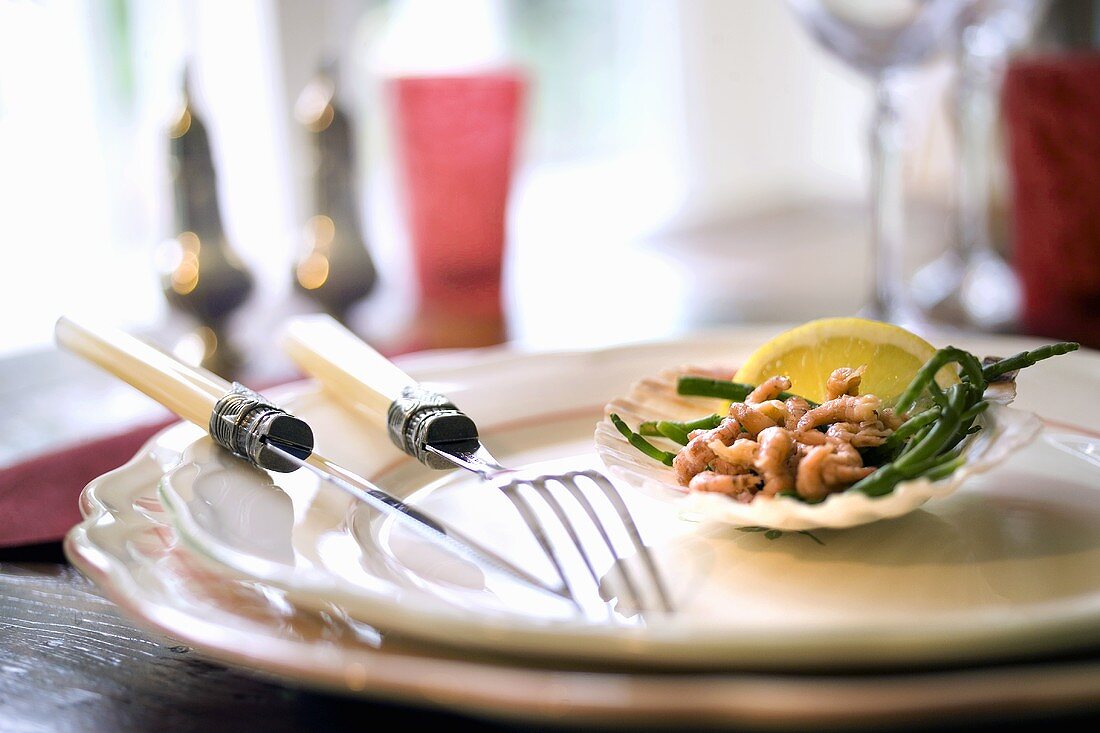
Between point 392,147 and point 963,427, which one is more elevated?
point 392,147

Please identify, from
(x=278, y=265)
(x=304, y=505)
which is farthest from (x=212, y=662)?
(x=278, y=265)

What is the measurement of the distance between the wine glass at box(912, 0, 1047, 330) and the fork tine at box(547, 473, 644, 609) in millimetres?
767

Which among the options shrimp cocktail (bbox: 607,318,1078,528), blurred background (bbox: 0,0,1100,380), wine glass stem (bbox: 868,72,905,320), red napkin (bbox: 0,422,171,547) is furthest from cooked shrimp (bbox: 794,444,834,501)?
wine glass stem (bbox: 868,72,905,320)

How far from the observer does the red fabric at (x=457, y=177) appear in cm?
119

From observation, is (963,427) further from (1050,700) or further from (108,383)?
(108,383)

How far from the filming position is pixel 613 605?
445 millimetres

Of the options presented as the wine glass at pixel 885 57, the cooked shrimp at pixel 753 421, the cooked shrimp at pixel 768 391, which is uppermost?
the wine glass at pixel 885 57

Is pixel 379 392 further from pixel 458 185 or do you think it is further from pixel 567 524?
pixel 458 185

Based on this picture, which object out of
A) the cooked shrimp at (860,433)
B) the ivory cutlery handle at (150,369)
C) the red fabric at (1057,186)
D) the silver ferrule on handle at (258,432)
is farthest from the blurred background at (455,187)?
the cooked shrimp at (860,433)

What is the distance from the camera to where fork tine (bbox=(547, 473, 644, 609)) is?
17.8 inches

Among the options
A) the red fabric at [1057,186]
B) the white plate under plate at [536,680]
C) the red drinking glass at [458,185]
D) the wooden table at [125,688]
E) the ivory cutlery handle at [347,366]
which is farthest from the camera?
the red drinking glass at [458,185]

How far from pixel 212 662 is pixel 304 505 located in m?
0.10

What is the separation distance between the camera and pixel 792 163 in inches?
95.0

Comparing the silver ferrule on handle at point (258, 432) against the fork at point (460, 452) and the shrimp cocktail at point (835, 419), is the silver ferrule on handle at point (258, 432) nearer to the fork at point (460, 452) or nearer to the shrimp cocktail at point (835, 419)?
the fork at point (460, 452)
